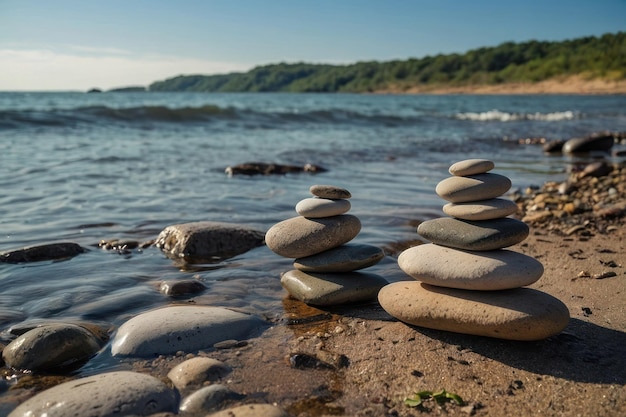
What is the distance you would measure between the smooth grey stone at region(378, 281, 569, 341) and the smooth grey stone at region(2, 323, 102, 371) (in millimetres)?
1974

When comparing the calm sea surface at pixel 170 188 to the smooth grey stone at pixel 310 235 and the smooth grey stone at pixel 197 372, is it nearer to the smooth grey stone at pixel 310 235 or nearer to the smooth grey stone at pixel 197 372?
the smooth grey stone at pixel 310 235

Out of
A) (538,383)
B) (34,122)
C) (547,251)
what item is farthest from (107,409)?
(34,122)

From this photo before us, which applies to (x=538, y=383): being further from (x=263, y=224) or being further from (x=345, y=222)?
(x=263, y=224)

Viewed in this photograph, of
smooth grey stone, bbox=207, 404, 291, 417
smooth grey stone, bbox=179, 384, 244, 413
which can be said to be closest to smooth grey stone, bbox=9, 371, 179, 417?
smooth grey stone, bbox=179, 384, 244, 413

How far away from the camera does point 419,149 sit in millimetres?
17172

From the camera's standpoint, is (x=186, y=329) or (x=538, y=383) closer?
(x=538, y=383)

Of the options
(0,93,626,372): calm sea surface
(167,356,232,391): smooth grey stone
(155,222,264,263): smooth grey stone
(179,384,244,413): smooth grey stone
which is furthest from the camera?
(155,222,264,263): smooth grey stone

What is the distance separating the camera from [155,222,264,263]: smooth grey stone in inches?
225

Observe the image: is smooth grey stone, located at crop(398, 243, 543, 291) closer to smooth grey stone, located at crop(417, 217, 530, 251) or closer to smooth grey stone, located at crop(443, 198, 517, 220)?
smooth grey stone, located at crop(417, 217, 530, 251)

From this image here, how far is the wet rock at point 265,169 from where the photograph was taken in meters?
11.3

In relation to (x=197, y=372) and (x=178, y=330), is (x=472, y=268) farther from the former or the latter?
(x=178, y=330)

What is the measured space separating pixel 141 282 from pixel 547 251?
3.88 m

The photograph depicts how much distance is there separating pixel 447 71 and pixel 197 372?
348 feet

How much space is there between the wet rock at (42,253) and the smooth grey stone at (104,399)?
289 centimetres
